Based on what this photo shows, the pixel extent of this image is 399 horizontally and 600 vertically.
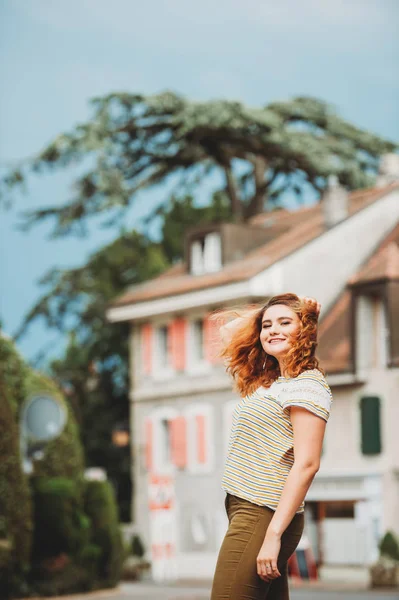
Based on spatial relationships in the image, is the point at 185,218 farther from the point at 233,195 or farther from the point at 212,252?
the point at 212,252

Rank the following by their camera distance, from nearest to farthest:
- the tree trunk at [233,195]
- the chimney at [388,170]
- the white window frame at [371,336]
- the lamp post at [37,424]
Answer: the lamp post at [37,424], the white window frame at [371,336], the chimney at [388,170], the tree trunk at [233,195]

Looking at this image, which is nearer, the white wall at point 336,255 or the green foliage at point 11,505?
the green foliage at point 11,505

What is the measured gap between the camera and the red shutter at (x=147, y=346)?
1786 inches

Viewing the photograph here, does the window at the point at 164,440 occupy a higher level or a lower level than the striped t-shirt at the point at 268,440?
higher

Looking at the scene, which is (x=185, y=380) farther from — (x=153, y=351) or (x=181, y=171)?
(x=181, y=171)

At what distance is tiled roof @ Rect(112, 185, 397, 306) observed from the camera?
135 feet

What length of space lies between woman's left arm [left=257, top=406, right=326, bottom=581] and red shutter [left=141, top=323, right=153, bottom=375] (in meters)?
40.6

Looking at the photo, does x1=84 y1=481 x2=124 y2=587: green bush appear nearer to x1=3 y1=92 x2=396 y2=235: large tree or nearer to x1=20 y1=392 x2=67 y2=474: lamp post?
x1=20 y1=392 x2=67 y2=474: lamp post

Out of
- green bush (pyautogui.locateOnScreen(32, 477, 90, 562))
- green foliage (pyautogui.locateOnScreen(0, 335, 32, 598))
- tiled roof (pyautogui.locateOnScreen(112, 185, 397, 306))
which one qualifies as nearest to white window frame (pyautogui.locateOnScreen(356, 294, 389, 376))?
tiled roof (pyautogui.locateOnScreen(112, 185, 397, 306))

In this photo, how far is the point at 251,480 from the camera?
482 cm

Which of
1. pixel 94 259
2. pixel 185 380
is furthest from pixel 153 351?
pixel 94 259

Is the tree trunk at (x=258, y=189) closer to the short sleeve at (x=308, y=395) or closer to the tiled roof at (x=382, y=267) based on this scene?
the tiled roof at (x=382, y=267)

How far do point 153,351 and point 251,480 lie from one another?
40635mm

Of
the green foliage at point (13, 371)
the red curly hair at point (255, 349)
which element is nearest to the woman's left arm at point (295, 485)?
the red curly hair at point (255, 349)
